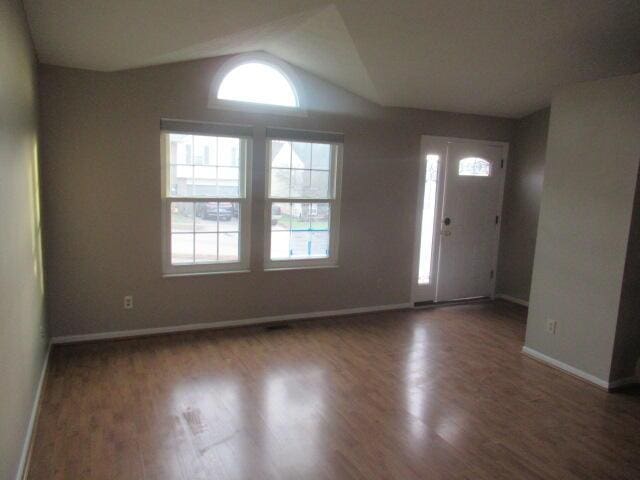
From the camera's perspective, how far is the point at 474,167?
5410 mm

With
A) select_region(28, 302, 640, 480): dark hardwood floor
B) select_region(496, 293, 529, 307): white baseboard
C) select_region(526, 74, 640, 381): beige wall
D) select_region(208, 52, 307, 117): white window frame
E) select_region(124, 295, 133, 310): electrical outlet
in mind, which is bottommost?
select_region(28, 302, 640, 480): dark hardwood floor

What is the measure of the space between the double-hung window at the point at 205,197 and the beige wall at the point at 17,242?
116cm

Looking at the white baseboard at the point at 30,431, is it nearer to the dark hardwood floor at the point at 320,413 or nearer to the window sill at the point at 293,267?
the dark hardwood floor at the point at 320,413

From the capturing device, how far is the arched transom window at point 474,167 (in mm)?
5312

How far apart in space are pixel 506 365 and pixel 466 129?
9.30ft

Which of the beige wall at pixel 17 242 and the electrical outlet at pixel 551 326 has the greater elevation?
the beige wall at pixel 17 242

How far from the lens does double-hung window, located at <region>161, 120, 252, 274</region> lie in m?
4.00

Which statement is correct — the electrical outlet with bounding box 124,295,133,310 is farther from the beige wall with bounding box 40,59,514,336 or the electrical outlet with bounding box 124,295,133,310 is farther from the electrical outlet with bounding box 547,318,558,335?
the electrical outlet with bounding box 547,318,558,335

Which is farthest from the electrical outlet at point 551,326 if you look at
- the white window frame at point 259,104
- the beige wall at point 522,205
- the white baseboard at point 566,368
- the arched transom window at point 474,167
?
the white window frame at point 259,104

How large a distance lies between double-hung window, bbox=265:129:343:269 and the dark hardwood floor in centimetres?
92

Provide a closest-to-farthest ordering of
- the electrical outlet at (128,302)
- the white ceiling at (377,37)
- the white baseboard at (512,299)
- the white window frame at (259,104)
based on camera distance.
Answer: the white ceiling at (377,37) < the electrical outlet at (128,302) < the white window frame at (259,104) < the white baseboard at (512,299)

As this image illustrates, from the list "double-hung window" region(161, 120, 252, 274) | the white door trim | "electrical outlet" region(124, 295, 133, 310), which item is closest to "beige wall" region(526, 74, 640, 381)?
the white door trim

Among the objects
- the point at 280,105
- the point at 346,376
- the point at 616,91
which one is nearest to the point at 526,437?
the point at 346,376

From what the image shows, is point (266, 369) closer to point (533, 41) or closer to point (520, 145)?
point (533, 41)
